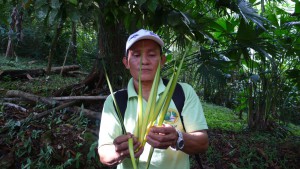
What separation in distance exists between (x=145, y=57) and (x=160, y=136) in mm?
471

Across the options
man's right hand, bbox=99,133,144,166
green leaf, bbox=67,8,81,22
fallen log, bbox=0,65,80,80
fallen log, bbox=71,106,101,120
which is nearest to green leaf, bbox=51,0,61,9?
green leaf, bbox=67,8,81,22

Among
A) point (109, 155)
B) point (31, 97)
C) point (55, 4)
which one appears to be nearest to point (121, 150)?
point (109, 155)

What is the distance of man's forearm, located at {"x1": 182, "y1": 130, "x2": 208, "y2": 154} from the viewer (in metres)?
1.23

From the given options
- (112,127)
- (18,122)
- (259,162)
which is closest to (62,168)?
(18,122)

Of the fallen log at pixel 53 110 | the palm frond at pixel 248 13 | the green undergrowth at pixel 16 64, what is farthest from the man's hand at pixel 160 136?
the green undergrowth at pixel 16 64

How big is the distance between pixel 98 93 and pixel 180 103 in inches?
117

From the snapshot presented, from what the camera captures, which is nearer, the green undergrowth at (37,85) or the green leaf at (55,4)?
the green leaf at (55,4)

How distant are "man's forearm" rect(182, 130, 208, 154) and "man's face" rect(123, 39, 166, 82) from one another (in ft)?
1.10

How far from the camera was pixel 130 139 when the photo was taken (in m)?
1.06

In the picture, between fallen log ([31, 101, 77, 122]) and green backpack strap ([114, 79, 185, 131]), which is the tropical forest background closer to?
fallen log ([31, 101, 77, 122])

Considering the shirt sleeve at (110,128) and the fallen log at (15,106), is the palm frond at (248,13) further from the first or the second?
the fallen log at (15,106)

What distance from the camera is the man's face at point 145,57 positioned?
1.41 metres

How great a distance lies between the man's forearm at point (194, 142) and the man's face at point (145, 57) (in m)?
0.33

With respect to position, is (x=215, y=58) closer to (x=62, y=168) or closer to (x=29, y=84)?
(x=62, y=168)
